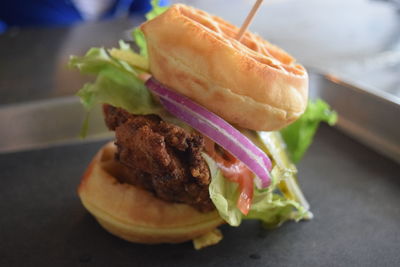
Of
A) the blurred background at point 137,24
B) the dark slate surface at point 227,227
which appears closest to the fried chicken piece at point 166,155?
the dark slate surface at point 227,227

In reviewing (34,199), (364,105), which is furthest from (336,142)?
(34,199)

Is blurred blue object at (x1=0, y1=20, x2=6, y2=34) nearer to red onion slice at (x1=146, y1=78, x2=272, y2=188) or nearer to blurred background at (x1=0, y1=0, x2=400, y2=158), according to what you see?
blurred background at (x1=0, y1=0, x2=400, y2=158)

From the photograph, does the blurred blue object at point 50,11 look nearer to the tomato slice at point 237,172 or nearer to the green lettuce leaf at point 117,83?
the green lettuce leaf at point 117,83

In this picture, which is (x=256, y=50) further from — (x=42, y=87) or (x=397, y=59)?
(x=397, y=59)

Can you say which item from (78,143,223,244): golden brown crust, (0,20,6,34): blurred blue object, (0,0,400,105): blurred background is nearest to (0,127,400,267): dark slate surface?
(78,143,223,244): golden brown crust

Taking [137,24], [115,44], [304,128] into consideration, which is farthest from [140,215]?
[137,24]
